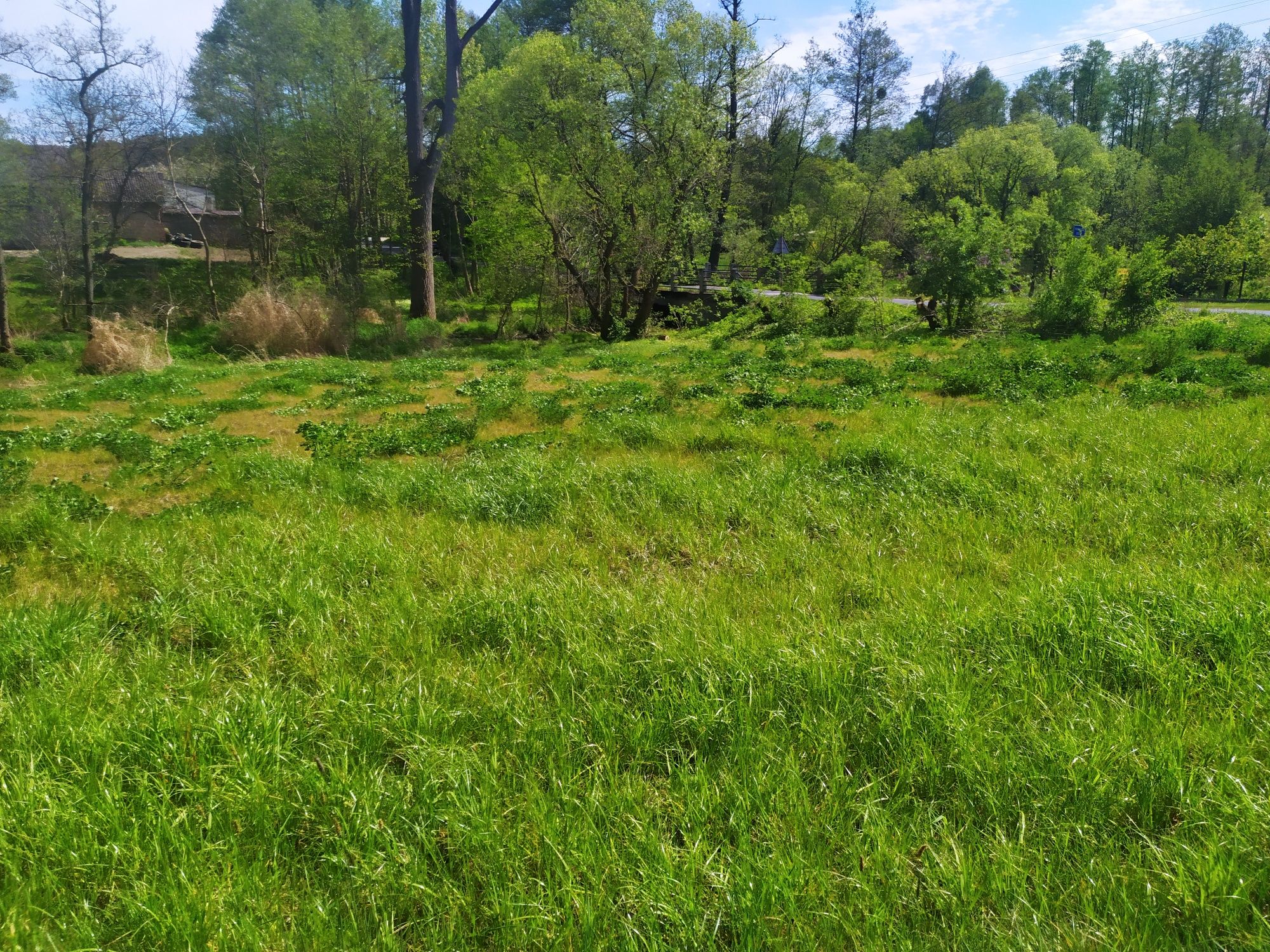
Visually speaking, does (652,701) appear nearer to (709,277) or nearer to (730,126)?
(730,126)

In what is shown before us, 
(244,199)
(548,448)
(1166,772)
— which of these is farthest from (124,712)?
(244,199)

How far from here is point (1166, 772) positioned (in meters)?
2.39

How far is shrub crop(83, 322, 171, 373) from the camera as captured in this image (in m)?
17.1

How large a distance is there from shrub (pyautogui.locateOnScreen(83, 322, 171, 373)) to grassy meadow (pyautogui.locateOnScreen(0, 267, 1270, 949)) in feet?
40.7

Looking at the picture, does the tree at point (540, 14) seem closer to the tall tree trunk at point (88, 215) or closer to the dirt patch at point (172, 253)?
the dirt patch at point (172, 253)

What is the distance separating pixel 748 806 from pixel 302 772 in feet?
5.72

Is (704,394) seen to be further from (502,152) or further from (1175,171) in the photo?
(1175,171)

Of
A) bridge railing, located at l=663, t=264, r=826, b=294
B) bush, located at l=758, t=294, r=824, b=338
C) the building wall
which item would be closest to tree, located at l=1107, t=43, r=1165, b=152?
bridge railing, located at l=663, t=264, r=826, b=294

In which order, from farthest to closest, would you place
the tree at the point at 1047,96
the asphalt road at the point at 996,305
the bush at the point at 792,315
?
the tree at the point at 1047,96, the bush at the point at 792,315, the asphalt road at the point at 996,305

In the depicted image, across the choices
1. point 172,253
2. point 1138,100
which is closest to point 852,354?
point 172,253

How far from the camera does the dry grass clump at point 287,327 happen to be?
1958 centimetres

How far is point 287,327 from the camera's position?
771 inches

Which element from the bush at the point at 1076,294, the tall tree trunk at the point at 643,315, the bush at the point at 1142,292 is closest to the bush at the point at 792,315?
the tall tree trunk at the point at 643,315

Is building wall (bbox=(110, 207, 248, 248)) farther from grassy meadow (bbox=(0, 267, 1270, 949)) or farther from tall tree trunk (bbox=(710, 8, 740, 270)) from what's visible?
grassy meadow (bbox=(0, 267, 1270, 949))
